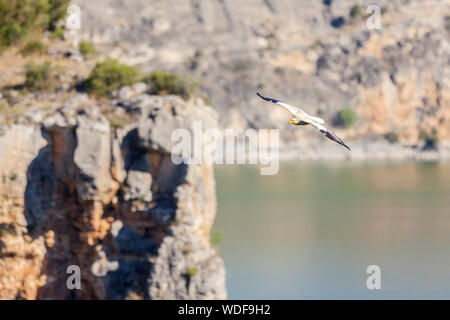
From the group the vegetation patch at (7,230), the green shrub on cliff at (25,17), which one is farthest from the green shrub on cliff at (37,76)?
the vegetation patch at (7,230)

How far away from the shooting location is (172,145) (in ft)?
46.6

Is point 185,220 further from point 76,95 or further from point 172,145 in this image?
point 76,95

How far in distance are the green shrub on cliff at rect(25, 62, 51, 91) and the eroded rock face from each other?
1.14 m

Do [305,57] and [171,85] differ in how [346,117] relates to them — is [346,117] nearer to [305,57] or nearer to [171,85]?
[305,57]

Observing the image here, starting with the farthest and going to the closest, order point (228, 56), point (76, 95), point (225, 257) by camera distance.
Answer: point (228, 56) < point (225, 257) < point (76, 95)

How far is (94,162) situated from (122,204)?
1.07 meters

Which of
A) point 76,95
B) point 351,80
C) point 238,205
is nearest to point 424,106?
point 351,80

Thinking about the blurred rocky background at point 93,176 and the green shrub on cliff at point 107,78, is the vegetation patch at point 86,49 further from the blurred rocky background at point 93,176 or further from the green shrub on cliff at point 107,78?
the green shrub on cliff at point 107,78

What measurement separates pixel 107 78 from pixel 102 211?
9.77 ft

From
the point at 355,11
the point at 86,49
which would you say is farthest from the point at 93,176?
the point at 355,11

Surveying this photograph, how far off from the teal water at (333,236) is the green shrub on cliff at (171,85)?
5639 millimetres

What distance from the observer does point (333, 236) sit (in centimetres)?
2580

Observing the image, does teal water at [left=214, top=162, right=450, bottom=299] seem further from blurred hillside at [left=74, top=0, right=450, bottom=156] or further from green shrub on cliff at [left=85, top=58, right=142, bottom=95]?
blurred hillside at [left=74, top=0, right=450, bottom=156]

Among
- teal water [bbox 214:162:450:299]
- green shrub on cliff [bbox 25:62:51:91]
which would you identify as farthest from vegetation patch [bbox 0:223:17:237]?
teal water [bbox 214:162:450:299]
